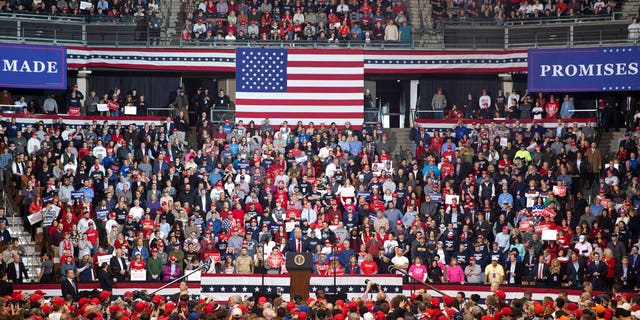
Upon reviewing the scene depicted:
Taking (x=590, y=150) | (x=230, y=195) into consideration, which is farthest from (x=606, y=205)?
(x=230, y=195)

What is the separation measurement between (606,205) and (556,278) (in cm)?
378

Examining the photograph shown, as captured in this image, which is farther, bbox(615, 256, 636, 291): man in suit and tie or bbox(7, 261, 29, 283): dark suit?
bbox(7, 261, 29, 283): dark suit

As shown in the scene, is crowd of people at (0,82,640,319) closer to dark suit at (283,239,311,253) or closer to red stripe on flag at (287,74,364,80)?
dark suit at (283,239,311,253)

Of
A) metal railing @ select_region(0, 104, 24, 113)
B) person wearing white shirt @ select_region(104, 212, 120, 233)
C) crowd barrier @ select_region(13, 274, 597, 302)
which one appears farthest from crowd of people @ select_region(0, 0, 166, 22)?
crowd barrier @ select_region(13, 274, 597, 302)

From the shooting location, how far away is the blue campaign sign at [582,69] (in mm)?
45000

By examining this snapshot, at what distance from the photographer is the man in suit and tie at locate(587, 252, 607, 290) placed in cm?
3369

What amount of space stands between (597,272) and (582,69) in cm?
1360

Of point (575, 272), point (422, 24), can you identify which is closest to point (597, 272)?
point (575, 272)

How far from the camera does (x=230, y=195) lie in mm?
38562

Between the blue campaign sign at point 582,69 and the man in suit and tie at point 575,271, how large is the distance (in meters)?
12.7

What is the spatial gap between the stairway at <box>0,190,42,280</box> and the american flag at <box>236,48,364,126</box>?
32.6 ft

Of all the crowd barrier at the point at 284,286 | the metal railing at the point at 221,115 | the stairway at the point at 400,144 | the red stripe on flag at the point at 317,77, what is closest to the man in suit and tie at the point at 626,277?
the crowd barrier at the point at 284,286

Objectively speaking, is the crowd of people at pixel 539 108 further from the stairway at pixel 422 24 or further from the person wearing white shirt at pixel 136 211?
the person wearing white shirt at pixel 136 211

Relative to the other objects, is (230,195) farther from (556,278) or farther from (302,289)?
(556,278)
